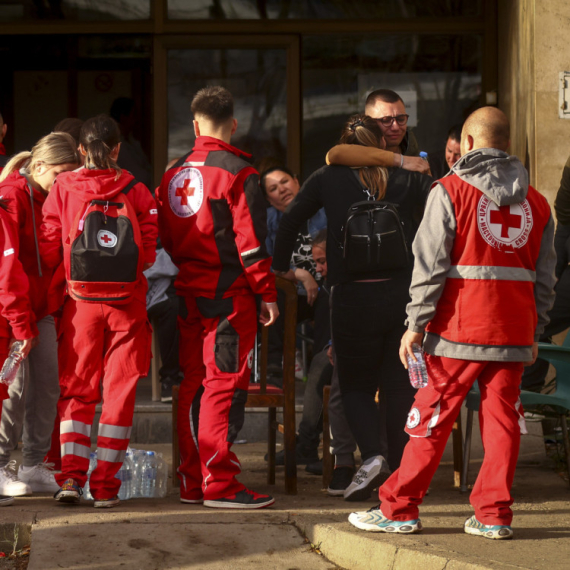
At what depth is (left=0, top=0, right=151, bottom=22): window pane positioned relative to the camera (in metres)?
8.84

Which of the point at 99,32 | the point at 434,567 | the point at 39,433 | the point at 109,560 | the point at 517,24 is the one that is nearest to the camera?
the point at 434,567

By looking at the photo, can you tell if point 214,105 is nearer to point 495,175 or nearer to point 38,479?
point 495,175

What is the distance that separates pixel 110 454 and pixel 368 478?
127 cm

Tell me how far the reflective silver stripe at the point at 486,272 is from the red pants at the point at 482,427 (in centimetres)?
35

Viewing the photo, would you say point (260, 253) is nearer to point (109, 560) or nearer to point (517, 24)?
point (109, 560)

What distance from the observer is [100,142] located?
514 cm

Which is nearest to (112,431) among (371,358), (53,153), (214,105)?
(371,358)

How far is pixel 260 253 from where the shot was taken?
202 inches

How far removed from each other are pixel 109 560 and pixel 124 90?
5.59 metres

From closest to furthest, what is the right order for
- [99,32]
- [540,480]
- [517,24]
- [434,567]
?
[434,567]
[540,480]
[517,24]
[99,32]

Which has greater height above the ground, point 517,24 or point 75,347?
point 517,24

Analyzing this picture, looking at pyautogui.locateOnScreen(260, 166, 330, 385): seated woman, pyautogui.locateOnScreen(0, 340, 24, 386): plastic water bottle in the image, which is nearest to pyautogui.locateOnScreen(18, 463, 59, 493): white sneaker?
pyautogui.locateOnScreen(0, 340, 24, 386): plastic water bottle

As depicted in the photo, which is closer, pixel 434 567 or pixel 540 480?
pixel 434 567

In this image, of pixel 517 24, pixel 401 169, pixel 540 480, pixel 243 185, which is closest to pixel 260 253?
pixel 243 185
